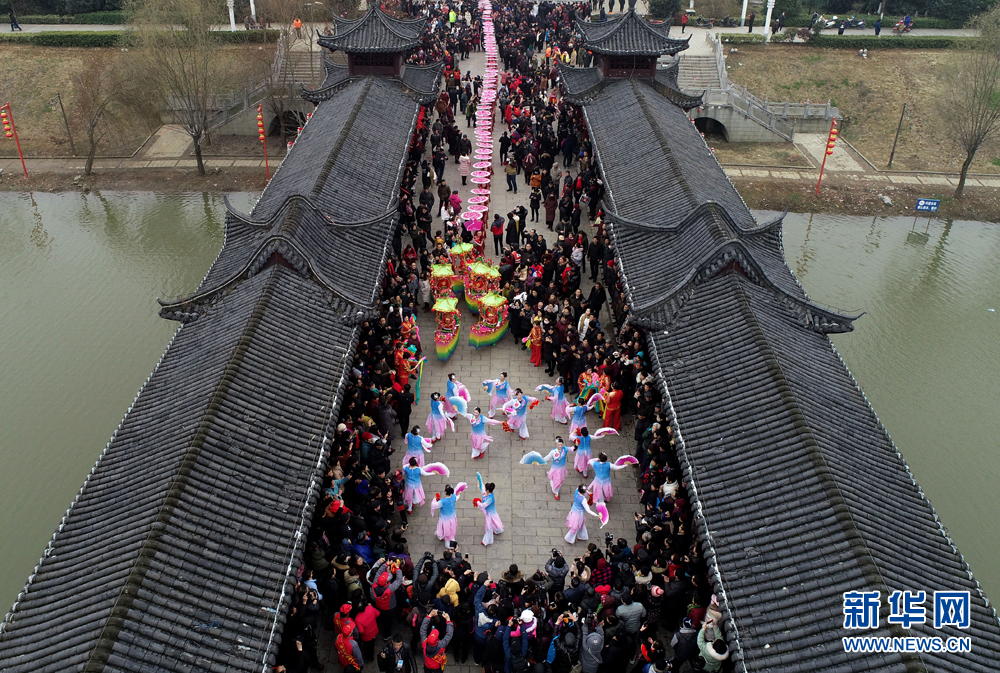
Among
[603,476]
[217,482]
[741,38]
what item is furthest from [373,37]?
[741,38]

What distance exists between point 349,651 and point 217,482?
Answer: 3.38 m

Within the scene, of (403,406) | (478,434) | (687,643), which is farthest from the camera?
(403,406)

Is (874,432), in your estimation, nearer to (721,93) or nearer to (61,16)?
(721,93)

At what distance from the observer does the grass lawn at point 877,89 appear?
3866 centimetres

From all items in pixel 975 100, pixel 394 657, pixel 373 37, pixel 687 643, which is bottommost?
pixel 394 657

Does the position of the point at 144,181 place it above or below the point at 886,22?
below

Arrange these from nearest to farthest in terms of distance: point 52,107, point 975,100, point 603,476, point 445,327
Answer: point 603,476 < point 445,327 < point 975,100 < point 52,107

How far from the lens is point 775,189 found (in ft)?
115

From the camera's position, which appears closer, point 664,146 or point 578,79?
point 664,146

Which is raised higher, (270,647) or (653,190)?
(653,190)

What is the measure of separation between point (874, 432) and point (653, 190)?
1007 cm

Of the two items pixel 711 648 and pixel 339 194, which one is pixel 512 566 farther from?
pixel 339 194

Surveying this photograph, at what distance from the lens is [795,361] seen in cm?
1520

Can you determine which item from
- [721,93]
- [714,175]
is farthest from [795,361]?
[721,93]
